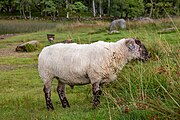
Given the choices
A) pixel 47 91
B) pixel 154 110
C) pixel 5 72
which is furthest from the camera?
pixel 5 72

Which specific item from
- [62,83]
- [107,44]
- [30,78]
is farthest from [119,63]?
[30,78]

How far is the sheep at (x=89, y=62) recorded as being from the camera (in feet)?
25.0

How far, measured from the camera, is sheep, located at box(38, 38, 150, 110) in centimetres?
762

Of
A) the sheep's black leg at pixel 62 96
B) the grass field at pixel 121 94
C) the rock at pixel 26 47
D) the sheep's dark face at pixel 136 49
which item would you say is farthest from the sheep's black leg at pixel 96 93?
the rock at pixel 26 47

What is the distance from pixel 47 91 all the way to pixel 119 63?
199 cm

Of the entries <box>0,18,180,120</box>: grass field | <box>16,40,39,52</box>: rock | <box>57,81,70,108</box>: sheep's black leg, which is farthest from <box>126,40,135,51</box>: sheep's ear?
<box>16,40,39,52</box>: rock

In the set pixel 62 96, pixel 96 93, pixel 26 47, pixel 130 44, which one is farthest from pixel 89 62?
pixel 26 47

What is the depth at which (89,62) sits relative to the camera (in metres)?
7.67

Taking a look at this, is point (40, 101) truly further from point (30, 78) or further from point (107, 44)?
point (30, 78)

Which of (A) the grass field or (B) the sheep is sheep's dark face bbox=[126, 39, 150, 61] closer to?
(B) the sheep

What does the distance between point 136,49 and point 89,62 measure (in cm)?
126

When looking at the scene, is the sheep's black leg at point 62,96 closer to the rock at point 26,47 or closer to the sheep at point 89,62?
the sheep at point 89,62

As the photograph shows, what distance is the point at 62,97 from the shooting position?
851cm

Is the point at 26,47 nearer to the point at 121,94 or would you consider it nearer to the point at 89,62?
the point at 89,62
